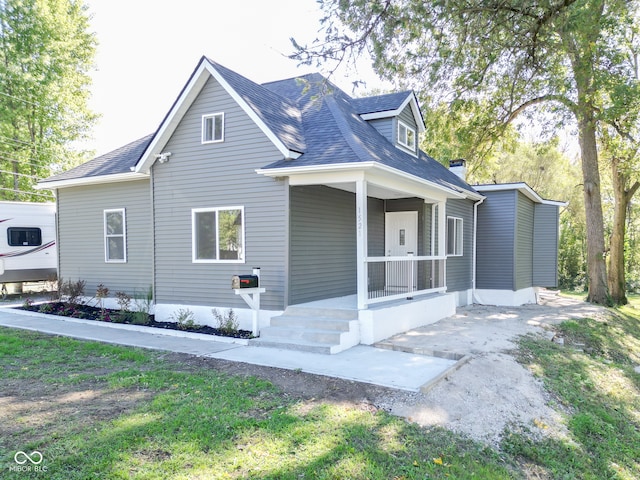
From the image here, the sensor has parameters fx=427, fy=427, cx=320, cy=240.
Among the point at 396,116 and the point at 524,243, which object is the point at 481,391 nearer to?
the point at 396,116

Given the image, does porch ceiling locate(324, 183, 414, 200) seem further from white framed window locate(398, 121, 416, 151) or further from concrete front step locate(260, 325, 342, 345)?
concrete front step locate(260, 325, 342, 345)

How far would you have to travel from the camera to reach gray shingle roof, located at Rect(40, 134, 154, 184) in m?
11.4

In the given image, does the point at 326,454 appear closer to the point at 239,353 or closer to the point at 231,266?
the point at 239,353

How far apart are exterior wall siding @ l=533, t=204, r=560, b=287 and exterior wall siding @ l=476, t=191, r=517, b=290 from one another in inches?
106

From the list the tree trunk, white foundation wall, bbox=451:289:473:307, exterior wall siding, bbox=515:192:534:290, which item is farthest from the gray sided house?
the tree trunk

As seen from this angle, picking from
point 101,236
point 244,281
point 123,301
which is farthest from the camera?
point 101,236

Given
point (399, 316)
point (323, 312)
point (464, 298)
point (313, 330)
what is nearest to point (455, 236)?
point (464, 298)

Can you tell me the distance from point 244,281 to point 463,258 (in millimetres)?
8971

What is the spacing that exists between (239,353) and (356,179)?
364 cm

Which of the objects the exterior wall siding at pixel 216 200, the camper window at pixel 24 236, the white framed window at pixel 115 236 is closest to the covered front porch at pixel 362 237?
the exterior wall siding at pixel 216 200

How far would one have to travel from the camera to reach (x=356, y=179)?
25.2 ft

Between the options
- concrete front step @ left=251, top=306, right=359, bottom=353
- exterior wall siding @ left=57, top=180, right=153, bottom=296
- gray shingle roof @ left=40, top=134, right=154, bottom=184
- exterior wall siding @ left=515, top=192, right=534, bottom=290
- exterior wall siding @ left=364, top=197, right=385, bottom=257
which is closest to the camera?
concrete front step @ left=251, top=306, right=359, bottom=353

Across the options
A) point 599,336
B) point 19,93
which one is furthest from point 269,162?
point 19,93

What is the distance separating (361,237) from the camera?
7.82m
